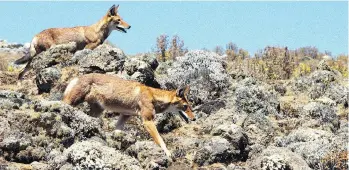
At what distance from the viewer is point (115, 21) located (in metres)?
22.5

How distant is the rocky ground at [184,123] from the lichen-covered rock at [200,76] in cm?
3

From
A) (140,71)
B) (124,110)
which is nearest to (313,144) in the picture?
(124,110)

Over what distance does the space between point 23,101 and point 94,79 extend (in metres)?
1.61

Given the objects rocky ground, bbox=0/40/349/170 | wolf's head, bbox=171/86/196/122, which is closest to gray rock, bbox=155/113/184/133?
rocky ground, bbox=0/40/349/170

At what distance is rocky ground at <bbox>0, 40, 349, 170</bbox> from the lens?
12.5 metres

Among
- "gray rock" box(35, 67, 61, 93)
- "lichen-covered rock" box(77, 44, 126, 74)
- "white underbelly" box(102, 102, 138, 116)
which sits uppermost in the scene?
"lichen-covered rock" box(77, 44, 126, 74)

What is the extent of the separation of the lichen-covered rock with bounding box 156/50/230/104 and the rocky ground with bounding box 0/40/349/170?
0.03 meters

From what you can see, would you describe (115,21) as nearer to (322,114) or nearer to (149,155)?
(322,114)

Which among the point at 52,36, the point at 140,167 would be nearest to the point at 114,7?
the point at 52,36

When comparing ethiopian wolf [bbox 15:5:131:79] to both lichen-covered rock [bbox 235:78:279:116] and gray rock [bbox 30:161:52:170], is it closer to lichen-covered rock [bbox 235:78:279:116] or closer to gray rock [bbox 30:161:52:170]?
lichen-covered rock [bbox 235:78:279:116]

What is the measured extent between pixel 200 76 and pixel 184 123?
3.62m

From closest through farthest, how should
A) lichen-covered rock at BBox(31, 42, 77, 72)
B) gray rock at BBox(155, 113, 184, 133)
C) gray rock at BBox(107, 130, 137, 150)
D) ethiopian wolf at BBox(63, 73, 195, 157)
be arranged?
1. gray rock at BBox(107, 130, 137, 150)
2. ethiopian wolf at BBox(63, 73, 195, 157)
3. gray rock at BBox(155, 113, 184, 133)
4. lichen-covered rock at BBox(31, 42, 77, 72)

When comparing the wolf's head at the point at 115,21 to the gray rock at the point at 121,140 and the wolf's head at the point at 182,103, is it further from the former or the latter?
the gray rock at the point at 121,140

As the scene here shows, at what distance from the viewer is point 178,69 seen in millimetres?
22078
